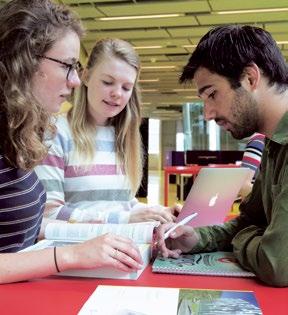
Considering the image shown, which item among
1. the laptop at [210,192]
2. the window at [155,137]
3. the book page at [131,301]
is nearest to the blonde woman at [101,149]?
the laptop at [210,192]

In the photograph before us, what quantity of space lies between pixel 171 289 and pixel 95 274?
0.18 meters

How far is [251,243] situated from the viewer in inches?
41.3

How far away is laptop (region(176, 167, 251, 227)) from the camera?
1.35m

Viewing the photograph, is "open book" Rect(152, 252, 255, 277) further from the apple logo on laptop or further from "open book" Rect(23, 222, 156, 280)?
the apple logo on laptop

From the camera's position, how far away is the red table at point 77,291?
2.71 feet

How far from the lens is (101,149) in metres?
1.84

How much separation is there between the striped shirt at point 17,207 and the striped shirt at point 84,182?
0.34m

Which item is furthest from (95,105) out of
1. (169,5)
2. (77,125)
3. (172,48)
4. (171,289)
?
(172,48)

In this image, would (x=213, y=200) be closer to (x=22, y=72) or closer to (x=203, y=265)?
(x=203, y=265)

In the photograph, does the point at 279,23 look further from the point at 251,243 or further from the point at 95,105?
the point at 251,243

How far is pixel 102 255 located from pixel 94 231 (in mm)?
260

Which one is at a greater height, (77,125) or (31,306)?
(77,125)

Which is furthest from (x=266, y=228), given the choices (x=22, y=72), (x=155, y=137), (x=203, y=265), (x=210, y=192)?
(x=155, y=137)

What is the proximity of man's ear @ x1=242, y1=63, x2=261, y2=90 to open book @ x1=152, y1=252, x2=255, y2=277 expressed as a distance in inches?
17.7
